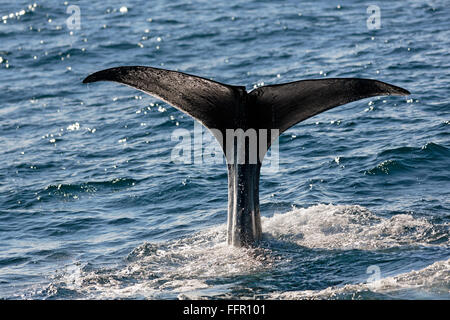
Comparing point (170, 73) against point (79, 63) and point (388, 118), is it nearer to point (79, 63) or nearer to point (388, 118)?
point (388, 118)

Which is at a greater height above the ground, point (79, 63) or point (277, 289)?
point (79, 63)

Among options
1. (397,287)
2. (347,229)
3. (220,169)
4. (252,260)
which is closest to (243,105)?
(252,260)

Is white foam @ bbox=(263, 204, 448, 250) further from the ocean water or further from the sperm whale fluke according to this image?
the sperm whale fluke

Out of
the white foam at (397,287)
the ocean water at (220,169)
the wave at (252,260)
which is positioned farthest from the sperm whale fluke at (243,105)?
the white foam at (397,287)

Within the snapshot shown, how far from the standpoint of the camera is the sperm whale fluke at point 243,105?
9375mm

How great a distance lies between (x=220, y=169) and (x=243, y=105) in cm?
568

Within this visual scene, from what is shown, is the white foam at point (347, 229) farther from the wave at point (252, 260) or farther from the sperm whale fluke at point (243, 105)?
the sperm whale fluke at point (243, 105)

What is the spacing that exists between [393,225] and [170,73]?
3.77 meters

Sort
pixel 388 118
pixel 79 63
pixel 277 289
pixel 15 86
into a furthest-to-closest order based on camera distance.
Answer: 1. pixel 79 63
2. pixel 15 86
3. pixel 388 118
4. pixel 277 289

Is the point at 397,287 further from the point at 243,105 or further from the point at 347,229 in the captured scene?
the point at 243,105

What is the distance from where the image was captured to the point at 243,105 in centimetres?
949

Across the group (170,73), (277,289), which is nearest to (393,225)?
(277,289)

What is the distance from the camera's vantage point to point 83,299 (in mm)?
9180

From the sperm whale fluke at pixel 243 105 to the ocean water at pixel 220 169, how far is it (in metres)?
0.98
